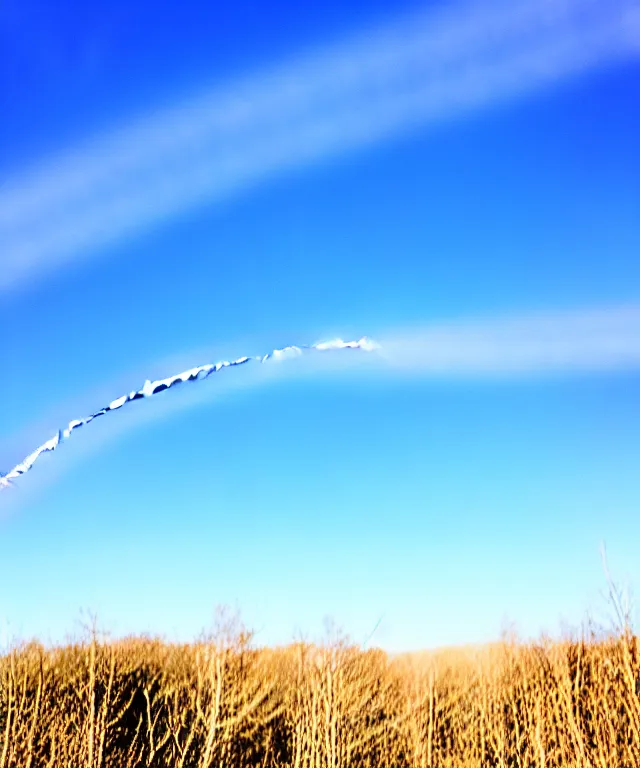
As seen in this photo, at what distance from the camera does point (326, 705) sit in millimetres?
25344

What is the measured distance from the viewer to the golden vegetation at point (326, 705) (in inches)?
1027

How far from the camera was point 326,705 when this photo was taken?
25.3m

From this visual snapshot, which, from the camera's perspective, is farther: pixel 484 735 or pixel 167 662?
pixel 167 662

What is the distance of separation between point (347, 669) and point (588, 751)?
29.0 feet

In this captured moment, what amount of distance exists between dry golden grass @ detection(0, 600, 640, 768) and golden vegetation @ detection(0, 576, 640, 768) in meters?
0.07

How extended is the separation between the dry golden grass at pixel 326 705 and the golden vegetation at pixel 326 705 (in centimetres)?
7

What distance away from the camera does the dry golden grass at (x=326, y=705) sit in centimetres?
2612

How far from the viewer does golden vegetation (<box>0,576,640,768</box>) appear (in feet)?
85.6

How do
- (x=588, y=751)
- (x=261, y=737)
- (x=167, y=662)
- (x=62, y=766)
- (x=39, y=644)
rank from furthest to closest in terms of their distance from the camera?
(x=167, y=662) < (x=261, y=737) < (x=39, y=644) < (x=588, y=751) < (x=62, y=766)

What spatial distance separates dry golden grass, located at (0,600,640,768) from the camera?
85.7 ft

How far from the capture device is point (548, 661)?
1197 inches

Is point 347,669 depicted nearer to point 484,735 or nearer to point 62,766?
point 484,735

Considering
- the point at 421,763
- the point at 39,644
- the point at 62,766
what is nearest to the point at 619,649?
the point at 421,763

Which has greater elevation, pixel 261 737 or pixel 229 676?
pixel 229 676
